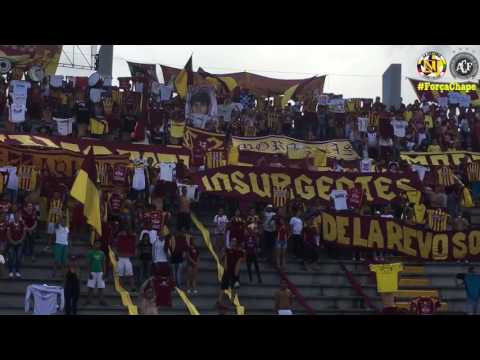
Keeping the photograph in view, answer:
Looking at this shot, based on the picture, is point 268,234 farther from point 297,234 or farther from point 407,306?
point 407,306

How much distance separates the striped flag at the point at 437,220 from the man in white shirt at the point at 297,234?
3524mm

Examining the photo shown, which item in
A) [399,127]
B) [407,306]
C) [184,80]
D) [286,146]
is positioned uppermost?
[184,80]

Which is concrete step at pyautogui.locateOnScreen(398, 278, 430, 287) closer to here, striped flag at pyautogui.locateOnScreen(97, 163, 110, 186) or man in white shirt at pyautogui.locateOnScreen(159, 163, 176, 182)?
man in white shirt at pyautogui.locateOnScreen(159, 163, 176, 182)

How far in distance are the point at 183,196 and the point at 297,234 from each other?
2.88 m

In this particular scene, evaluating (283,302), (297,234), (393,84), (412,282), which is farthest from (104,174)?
(393,84)

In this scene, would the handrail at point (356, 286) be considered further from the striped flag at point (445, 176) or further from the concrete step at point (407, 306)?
the striped flag at point (445, 176)

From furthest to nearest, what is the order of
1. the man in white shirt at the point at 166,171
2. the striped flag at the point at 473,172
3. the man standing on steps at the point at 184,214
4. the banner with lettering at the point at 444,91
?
the banner with lettering at the point at 444,91 < the striped flag at the point at 473,172 < the man in white shirt at the point at 166,171 < the man standing on steps at the point at 184,214

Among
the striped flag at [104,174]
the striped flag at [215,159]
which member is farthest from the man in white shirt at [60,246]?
the striped flag at [215,159]

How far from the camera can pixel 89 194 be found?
20.8m

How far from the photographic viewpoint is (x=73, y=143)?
2514cm

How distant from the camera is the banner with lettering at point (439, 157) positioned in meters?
28.7

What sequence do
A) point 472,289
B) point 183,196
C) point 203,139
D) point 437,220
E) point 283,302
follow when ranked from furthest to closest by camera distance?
point 203,139 → point 437,220 → point 183,196 → point 472,289 → point 283,302

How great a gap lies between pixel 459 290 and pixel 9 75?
55.1 ft
